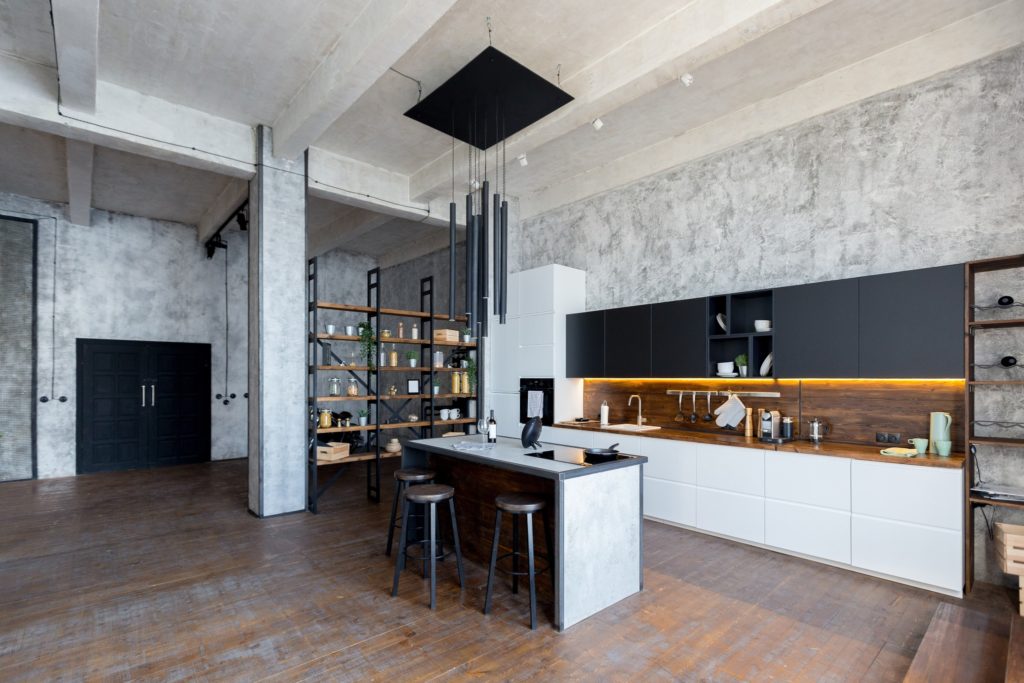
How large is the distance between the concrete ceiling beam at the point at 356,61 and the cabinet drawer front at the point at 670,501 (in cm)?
412

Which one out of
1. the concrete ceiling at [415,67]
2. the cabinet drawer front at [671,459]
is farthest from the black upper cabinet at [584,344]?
the concrete ceiling at [415,67]

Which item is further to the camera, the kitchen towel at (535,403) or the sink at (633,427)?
the kitchen towel at (535,403)

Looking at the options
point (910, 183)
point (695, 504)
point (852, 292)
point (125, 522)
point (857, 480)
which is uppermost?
point (910, 183)

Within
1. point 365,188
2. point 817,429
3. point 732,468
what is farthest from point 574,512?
point 365,188

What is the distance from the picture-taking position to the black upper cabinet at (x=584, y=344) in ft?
19.7

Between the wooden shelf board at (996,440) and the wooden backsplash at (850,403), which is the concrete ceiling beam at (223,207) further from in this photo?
the wooden shelf board at (996,440)

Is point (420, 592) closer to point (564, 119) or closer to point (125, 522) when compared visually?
point (125, 522)

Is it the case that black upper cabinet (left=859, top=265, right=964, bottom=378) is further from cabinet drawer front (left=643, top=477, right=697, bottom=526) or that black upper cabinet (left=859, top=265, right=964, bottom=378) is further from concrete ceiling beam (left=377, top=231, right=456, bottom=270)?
concrete ceiling beam (left=377, top=231, right=456, bottom=270)

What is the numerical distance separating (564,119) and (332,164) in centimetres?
296

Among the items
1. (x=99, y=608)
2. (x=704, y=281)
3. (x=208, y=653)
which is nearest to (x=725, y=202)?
(x=704, y=281)

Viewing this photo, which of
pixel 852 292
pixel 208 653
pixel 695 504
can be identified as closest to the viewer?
pixel 208 653

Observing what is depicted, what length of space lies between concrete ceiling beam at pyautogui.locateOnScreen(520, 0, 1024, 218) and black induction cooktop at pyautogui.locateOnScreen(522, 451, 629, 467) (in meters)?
3.55

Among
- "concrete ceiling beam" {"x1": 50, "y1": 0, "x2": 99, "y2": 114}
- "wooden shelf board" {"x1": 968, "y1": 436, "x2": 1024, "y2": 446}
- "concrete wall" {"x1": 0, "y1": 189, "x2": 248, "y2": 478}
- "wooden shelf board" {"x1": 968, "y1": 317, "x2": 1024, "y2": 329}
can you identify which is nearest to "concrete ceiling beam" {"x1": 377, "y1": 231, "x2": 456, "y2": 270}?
"concrete wall" {"x1": 0, "y1": 189, "x2": 248, "y2": 478}

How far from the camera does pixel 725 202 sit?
17.0 ft
